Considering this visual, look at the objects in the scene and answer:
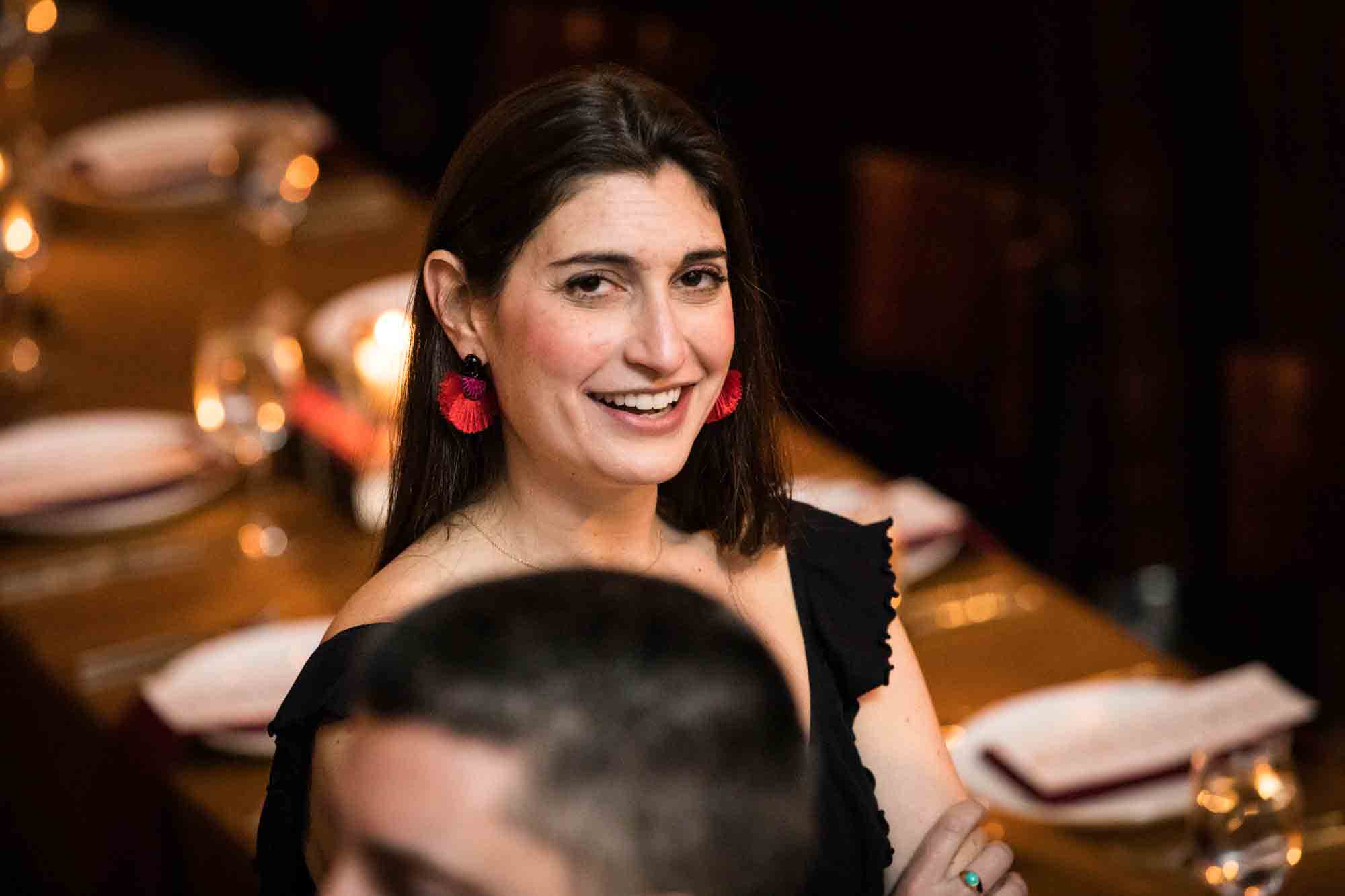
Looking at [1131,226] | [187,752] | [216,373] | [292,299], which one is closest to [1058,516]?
[1131,226]

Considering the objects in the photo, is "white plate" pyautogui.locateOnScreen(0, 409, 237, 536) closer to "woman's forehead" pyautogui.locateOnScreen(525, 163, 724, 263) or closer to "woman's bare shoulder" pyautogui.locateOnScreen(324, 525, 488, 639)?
"woman's bare shoulder" pyautogui.locateOnScreen(324, 525, 488, 639)

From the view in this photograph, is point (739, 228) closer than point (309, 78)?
Yes

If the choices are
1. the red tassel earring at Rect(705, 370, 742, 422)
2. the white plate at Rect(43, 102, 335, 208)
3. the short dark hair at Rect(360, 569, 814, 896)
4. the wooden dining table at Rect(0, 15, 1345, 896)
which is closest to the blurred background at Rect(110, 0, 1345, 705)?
the white plate at Rect(43, 102, 335, 208)

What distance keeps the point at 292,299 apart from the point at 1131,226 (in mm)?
2148

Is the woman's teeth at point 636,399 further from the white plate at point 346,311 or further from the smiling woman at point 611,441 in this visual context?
the white plate at point 346,311

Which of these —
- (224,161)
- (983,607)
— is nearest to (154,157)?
(224,161)

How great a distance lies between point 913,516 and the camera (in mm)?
3031

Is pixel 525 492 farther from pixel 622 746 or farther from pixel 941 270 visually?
pixel 941 270

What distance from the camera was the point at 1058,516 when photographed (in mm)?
4613

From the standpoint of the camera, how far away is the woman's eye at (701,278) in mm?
1883

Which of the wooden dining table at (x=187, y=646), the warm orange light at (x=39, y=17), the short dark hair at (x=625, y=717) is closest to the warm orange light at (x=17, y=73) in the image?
the warm orange light at (x=39, y=17)

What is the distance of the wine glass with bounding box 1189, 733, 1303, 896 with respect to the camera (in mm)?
2145

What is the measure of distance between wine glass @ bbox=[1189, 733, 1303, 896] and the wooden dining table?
0.07m

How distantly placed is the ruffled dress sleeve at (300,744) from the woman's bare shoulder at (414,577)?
0.09ft
